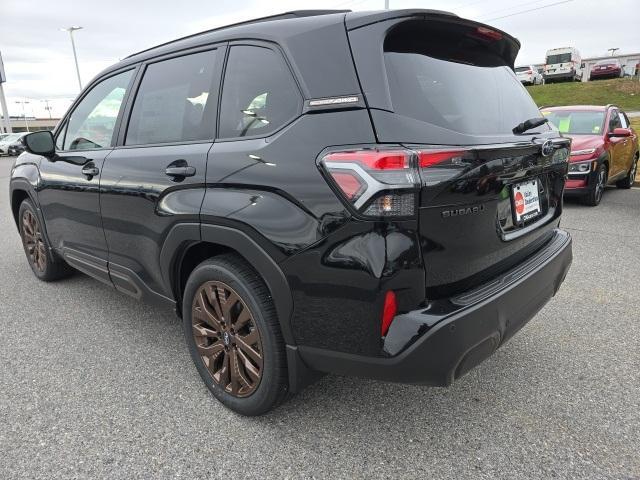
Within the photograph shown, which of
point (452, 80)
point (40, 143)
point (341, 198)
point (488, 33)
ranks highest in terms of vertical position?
point (488, 33)

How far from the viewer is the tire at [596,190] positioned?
7.61m

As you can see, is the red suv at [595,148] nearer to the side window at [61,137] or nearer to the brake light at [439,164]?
the brake light at [439,164]

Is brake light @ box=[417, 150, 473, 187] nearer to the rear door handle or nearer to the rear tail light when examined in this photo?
the rear tail light

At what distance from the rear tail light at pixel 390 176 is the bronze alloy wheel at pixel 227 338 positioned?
0.81 m

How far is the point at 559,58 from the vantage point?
35656 mm

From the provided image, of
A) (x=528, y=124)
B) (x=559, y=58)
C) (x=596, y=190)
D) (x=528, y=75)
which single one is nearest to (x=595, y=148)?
(x=596, y=190)

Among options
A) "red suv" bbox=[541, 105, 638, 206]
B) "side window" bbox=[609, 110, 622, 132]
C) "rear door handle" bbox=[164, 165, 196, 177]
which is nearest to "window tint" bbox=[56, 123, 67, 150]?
"rear door handle" bbox=[164, 165, 196, 177]

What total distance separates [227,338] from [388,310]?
967 mm

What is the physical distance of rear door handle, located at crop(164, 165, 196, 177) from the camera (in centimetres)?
242

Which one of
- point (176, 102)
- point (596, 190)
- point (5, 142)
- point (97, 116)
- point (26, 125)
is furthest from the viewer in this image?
point (26, 125)

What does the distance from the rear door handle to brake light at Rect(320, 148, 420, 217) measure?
0.96 m

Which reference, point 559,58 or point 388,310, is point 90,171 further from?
point 559,58

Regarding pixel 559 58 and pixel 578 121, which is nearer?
pixel 578 121

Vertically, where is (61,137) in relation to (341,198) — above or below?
above
